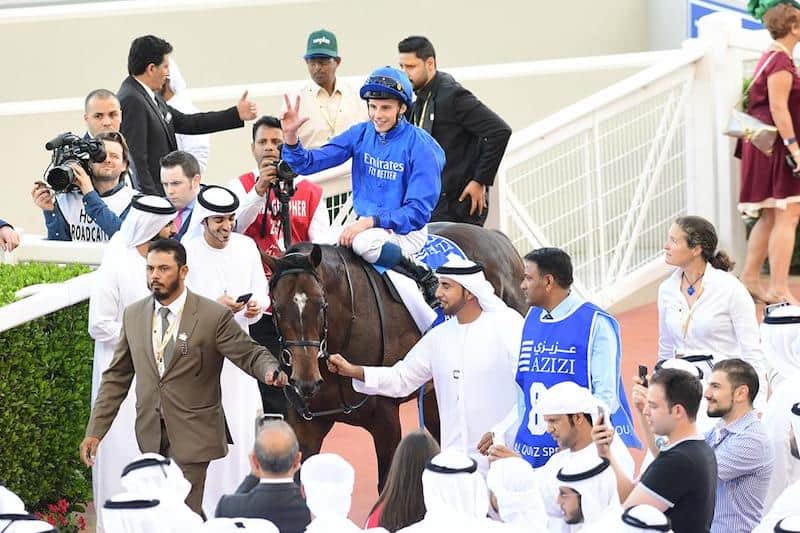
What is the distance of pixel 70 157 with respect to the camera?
948 centimetres

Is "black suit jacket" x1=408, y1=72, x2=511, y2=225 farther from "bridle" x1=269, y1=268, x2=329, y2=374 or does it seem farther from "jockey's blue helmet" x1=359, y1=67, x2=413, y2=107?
"bridle" x1=269, y1=268, x2=329, y2=374

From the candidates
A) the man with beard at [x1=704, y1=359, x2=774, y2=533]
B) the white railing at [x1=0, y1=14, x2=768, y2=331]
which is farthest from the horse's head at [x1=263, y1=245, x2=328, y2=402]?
the white railing at [x1=0, y1=14, x2=768, y2=331]

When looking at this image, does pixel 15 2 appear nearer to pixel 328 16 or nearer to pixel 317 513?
pixel 328 16

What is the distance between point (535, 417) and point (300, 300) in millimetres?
1248

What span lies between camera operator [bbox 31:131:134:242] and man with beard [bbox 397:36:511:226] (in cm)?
220

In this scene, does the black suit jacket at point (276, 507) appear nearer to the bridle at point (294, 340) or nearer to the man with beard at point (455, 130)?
the bridle at point (294, 340)

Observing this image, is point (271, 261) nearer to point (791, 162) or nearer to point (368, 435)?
point (368, 435)

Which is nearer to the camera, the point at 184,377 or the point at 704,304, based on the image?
the point at 184,377

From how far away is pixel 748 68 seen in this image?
1441 centimetres

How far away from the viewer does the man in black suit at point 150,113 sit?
35.3ft

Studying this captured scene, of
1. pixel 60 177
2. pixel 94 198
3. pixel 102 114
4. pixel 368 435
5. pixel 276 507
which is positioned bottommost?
pixel 368 435

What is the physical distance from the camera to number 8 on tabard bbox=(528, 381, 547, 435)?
775 cm

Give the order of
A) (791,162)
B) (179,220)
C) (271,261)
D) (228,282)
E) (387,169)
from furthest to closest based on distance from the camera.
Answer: (791,162) < (179,220) < (387,169) < (228,282) < (271,261)

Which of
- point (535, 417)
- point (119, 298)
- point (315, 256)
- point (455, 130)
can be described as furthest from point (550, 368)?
point (455, 130)
